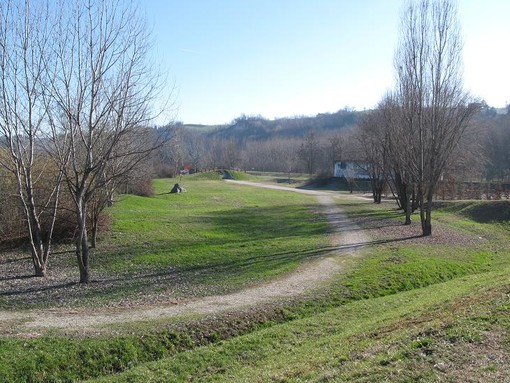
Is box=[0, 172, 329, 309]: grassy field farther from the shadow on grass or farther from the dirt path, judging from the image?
the dirt path

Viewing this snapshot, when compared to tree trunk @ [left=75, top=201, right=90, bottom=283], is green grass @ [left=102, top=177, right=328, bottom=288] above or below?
below

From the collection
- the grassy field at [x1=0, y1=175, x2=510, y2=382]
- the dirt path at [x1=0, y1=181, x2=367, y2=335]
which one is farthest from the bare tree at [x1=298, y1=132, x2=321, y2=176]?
the dirt path at [x1=0, y1=181, x2=367, y2=335]

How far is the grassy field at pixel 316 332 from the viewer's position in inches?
260

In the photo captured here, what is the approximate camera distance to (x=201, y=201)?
43.6m

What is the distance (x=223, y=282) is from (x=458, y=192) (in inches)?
1393

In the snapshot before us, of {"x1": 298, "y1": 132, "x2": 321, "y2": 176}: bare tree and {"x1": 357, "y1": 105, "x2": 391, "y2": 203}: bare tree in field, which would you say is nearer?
{"x1": 357, "y1": 105, "x2": 391, "y2": 203}: bare tree in field

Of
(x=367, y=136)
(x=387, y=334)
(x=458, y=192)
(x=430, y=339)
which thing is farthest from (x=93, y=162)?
(x=458, y=192)

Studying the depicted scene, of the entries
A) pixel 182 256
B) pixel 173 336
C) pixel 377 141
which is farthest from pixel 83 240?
pixel 377 141

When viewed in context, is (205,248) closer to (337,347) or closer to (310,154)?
(337,347)

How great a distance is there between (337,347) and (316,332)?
1846mm

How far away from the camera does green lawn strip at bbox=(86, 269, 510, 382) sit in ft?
21.9

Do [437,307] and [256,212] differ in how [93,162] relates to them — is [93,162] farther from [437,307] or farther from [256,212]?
[256,212]

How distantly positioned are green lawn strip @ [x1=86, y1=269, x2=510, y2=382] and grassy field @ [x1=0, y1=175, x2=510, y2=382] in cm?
2

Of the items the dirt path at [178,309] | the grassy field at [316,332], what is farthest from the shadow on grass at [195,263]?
the dirt path at [178,309]
